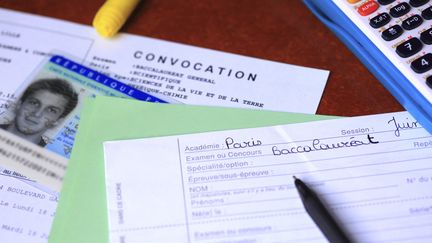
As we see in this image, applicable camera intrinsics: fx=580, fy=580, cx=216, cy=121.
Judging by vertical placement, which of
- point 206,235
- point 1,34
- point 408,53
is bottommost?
point 206,235

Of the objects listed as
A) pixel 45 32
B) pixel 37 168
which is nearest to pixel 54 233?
pixel 37 168

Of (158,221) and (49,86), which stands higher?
(49,86)

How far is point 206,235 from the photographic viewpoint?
386 mm

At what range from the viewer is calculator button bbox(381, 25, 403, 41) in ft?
1.39

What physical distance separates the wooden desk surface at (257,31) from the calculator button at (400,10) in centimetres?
5

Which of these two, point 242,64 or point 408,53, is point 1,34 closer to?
point 242,64

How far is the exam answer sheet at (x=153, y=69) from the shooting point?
45cm

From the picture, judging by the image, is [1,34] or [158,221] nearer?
[158,221]

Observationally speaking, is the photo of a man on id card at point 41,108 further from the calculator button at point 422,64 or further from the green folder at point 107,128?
the calculator button at point 422,64

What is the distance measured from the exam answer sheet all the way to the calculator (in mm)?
43

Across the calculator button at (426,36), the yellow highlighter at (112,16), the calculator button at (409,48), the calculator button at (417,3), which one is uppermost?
the yellow highlighter at (112,16)

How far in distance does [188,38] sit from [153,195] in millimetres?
151

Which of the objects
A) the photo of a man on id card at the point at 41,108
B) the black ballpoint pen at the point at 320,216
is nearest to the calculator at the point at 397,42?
the black ballpoint pen at the point at 320,216

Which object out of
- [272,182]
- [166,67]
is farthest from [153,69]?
[272,182]
